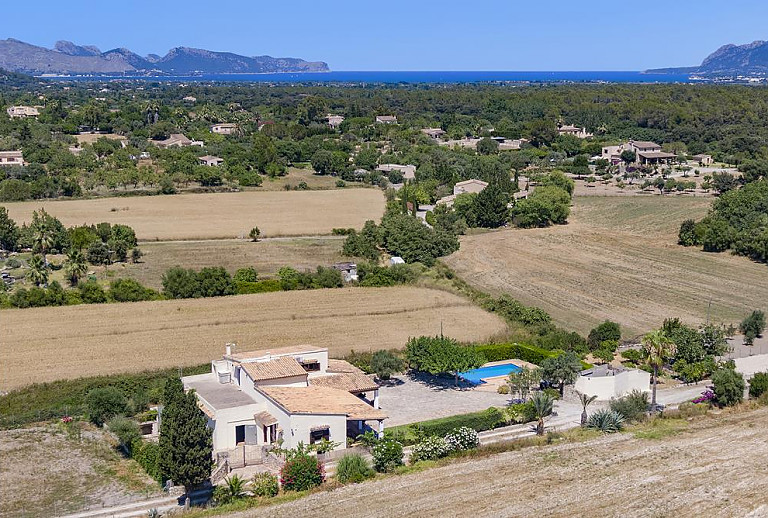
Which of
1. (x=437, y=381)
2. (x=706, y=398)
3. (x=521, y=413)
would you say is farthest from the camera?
(x=437, y=381)

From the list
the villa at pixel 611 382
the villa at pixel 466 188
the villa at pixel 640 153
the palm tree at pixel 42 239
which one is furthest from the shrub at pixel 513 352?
the villa at pixel 640 153

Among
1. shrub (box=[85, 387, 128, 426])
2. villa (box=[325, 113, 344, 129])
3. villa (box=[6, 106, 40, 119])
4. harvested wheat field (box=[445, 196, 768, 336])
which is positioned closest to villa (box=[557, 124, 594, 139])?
villa (box=[325, 113, 344, 129])

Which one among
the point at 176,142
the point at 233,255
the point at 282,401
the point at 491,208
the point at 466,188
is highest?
the point at 176,142

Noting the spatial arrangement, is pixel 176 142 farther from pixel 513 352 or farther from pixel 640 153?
pixel 513 352

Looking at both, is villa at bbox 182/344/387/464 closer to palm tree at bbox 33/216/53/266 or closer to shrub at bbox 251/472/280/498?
shrub at bbox 251/472/280/498

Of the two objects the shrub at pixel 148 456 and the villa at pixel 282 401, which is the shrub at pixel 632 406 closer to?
the villa at pixel 282 401

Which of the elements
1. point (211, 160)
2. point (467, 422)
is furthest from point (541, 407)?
point (211, 160)

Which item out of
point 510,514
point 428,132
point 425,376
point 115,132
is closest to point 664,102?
point 428,132
